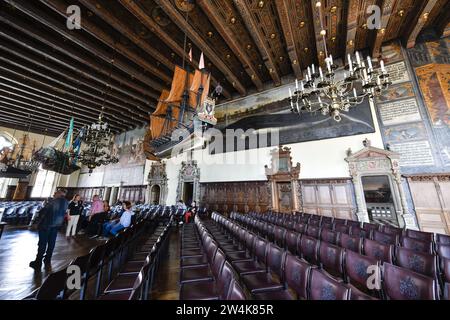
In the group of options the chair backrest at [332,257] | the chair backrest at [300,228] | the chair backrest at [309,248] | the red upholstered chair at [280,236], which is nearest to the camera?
the chair backrest at [332,257]

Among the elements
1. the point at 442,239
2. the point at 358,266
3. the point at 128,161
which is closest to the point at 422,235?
the point at 442,239

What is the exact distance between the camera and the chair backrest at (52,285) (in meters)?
1.10

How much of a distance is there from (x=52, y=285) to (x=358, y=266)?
2575mm

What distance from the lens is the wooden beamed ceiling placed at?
4.92 meters

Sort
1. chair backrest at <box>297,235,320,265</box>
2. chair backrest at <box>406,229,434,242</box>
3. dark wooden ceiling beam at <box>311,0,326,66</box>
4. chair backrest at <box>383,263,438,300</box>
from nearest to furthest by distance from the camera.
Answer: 1. chair backrest at <box>383,263,438,300</box>
2. chair backrest at <box>297,235,320,265</box>
3. chair backrest at <box>406,229,434,242</box>
4. dark wooden ceiling beam at <box>311,0,326,66</box>

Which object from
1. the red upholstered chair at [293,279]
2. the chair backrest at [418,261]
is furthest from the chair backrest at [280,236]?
the chair backrest at [418,261]

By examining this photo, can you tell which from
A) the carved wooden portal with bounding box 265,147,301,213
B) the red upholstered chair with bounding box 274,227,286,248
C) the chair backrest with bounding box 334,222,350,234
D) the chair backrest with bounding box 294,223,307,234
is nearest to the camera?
the red upholstered chair with bounding box 274,227,286,248

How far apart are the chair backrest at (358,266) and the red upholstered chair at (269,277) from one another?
26.8 inches

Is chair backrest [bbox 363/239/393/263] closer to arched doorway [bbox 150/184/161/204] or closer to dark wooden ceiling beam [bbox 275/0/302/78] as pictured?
dark wooden ceiling beam [bbox 275/0/302/78]

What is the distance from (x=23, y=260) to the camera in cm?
309

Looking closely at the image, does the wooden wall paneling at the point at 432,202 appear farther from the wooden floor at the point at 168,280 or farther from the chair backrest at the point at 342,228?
the wooden floor at the point at 168,280

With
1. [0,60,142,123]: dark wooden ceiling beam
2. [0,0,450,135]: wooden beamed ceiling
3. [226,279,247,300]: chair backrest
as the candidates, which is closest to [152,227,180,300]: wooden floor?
[226,279,247,300]: chair backrest

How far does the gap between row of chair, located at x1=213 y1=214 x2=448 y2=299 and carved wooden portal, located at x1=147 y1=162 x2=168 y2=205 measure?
895cm

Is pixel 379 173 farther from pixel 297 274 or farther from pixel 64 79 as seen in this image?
pixel 64 79
